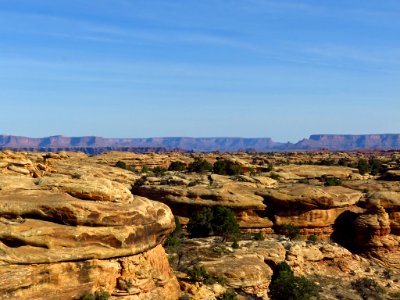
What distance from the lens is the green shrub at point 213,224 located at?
37312 mm

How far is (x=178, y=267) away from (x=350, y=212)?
877 inches

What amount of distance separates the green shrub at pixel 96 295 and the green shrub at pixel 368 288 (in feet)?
63.1

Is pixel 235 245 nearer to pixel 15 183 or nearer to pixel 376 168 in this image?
pixel 15 183

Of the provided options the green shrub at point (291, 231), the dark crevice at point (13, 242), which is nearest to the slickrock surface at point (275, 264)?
the green shrub at point (291, 231)

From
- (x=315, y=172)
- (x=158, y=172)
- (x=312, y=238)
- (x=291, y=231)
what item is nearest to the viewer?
(x=291, y=231)

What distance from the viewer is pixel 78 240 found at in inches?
788

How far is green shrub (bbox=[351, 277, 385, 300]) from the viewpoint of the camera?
3288cm

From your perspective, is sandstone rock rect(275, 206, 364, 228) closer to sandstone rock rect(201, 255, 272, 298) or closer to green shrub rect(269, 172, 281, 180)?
green shrub rect(269, 172, 281, 180)

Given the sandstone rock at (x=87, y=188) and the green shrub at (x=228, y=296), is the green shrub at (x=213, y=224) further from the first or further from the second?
the sandstone rock at (x=87, y=188)

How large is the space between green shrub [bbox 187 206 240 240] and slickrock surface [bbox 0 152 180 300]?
45.1ft

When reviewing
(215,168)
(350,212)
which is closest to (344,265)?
(350,212)

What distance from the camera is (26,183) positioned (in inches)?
862

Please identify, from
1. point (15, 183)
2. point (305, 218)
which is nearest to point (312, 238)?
point (305, 218)

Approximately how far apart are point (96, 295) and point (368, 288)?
838 inches
